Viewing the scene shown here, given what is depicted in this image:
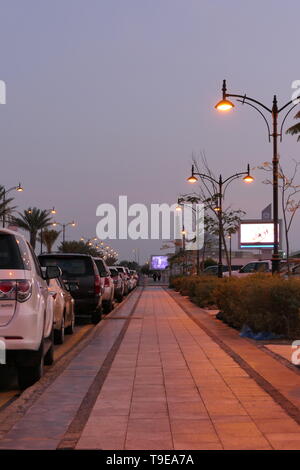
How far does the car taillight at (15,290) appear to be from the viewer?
8125 mm

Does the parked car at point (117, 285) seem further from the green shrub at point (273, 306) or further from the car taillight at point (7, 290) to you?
the car taillight at point (7, 290)

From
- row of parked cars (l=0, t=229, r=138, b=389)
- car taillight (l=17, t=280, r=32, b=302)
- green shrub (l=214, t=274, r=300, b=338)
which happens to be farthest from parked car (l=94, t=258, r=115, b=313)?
car taillight (l=17, t=280, r=32, b=302)

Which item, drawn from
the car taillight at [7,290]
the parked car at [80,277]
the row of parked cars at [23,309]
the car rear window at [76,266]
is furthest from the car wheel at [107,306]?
the car taillight at [7,290]

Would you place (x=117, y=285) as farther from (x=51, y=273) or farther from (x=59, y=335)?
(x=51, y=273)

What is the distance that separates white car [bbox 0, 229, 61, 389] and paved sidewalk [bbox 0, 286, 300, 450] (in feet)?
1.62

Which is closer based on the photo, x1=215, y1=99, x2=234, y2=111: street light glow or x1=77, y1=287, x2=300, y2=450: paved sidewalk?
x1=77, y1=287, x2=300, y2=450: paved sidewalk

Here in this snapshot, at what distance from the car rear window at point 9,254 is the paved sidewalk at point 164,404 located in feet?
5.46

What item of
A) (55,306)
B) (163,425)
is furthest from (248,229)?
(163,425)

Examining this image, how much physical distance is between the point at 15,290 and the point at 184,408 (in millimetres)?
2413

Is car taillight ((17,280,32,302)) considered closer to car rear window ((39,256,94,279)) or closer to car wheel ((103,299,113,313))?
car rear window ((39,256,94,279))

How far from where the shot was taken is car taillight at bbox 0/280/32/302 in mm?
8125

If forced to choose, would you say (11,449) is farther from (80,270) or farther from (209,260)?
(209,260)

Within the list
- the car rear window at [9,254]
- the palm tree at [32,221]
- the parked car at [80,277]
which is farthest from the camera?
the palm tree at [32,221]

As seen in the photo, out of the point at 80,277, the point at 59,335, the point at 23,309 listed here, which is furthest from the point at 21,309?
the point at 80,277
